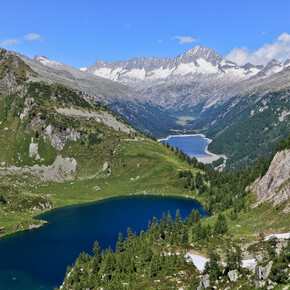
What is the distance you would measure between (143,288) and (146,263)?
54.3ft

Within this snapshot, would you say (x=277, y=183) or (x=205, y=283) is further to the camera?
(x=277, y=183)

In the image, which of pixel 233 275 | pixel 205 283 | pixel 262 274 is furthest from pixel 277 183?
pixel 262 274

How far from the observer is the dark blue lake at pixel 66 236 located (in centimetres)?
9700

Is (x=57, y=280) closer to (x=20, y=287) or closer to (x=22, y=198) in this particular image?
(x=20, y=287)

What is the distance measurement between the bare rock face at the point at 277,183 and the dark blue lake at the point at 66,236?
47.6 metres

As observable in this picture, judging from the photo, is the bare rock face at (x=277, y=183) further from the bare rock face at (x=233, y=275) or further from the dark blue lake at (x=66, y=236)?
the bare rock face at (x=233, y=275)

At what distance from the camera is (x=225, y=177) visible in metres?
198

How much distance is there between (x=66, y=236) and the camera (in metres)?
132

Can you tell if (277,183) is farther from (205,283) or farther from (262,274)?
(262,274)

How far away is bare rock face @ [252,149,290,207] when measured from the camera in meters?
105

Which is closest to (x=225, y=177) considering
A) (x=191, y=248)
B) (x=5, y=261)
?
(x=191, y=248)

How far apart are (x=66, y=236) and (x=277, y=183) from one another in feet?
305

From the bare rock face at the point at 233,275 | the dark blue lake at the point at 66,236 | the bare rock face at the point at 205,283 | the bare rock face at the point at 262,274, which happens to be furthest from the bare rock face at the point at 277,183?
the bare rock face at the point at 262,274

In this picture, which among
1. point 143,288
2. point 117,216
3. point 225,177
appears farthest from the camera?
point 225,177
